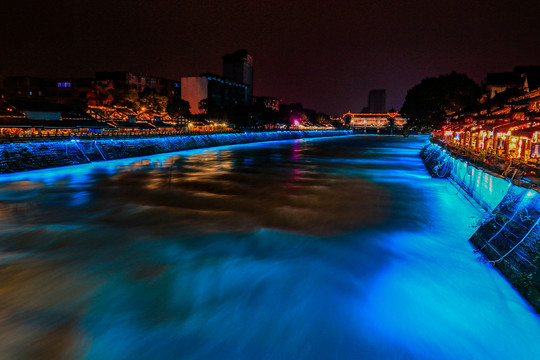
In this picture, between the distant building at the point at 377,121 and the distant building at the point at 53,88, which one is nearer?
the distant building at the point at 53,88

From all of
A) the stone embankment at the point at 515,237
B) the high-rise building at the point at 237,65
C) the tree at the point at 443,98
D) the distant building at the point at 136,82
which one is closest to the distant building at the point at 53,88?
the distant building at the point at 136,82

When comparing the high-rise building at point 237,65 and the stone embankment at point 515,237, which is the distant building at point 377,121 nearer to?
the high-rise building at point 237,65

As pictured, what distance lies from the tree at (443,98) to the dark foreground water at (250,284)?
42.7 m

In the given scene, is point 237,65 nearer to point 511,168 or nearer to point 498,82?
point 498,82

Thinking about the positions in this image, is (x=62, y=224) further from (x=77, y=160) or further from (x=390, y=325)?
(x=77, y=160)

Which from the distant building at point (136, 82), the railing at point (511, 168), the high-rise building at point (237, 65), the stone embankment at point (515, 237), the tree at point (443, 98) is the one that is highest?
the high-rise building at point (237, 65)

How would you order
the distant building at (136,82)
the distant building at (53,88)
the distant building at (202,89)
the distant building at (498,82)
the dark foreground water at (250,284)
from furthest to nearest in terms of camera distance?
the distant building at (202,89), the distant building at (136,82), the distant building at (53,88), the distant building at (498,82), the dark foreground water at (250,284)

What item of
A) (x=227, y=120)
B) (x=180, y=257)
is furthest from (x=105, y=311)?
(x=227, y=120)

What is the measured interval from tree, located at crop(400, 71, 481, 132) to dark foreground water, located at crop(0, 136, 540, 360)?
42656 mm

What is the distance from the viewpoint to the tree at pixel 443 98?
5003 cm

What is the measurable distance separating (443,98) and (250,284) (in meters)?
53.3

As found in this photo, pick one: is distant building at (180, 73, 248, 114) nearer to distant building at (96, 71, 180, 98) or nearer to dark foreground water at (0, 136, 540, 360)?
distant building at (96, 71, 180, 98)

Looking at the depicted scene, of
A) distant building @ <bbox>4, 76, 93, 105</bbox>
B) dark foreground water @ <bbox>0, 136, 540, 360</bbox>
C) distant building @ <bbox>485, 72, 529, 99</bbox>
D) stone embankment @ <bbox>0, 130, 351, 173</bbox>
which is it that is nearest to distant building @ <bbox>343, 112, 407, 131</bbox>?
distant building @ <bbox>485, 72, 529, 99</bbox>

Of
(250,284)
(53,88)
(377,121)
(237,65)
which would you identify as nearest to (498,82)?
(250,284)
